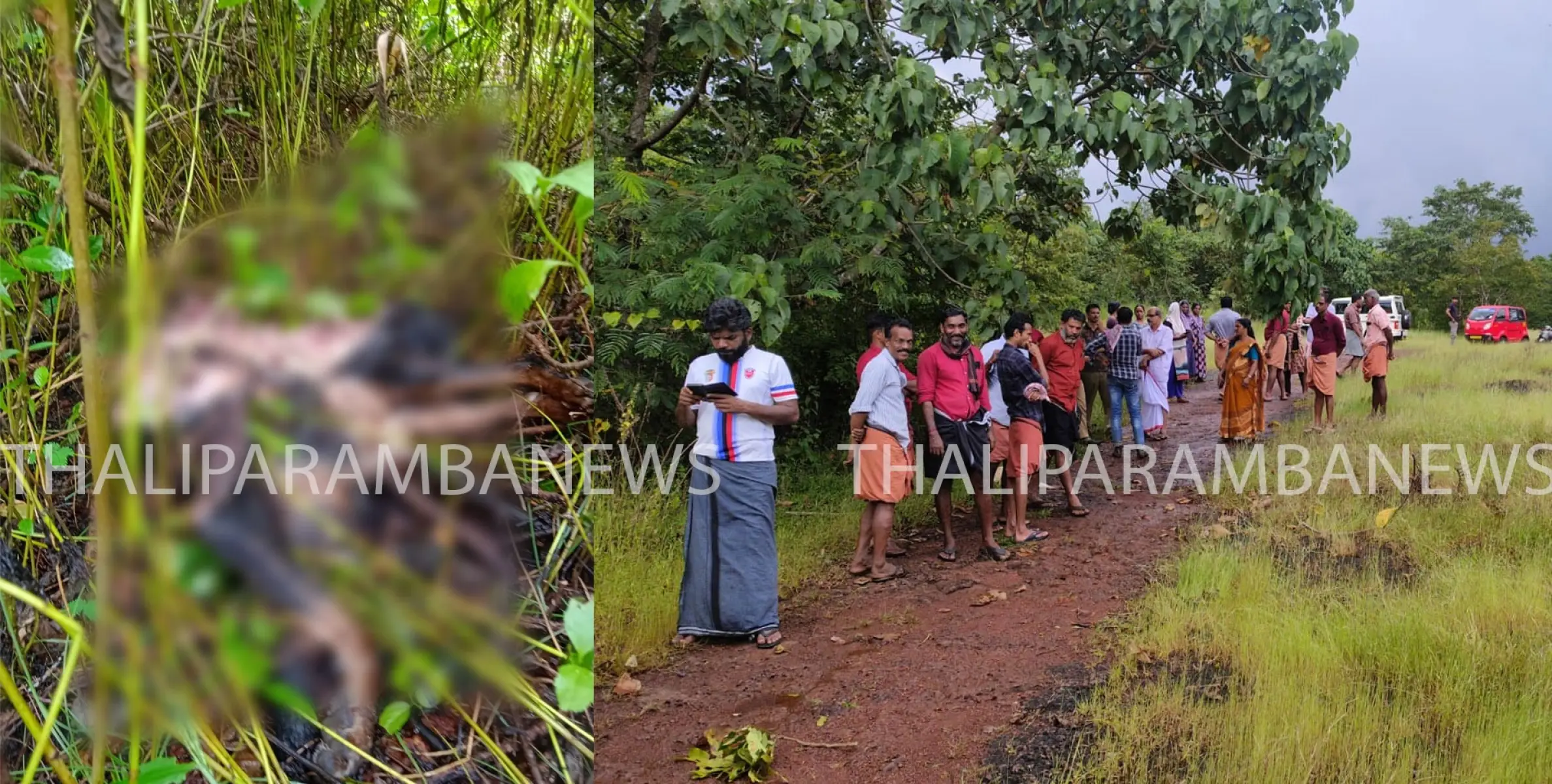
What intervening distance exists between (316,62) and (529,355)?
230mm

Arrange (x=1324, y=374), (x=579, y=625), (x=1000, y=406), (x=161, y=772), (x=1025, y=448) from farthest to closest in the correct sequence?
(x=1025, y=448) → (x=1000, y=406) → (x=1324, y=374) → (x=579, y=625) → (x=161, y=772)

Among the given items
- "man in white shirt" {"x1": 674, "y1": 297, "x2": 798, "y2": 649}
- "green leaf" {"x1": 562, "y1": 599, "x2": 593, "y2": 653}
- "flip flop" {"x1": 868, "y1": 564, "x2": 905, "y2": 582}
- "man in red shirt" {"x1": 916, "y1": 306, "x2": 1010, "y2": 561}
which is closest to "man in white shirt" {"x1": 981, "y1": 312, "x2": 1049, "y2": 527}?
"man in red shirt" {"x1": 916, "y1": 306, "x2": 1010, "y2": 561}

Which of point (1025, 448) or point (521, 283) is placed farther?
point (1025, 448)

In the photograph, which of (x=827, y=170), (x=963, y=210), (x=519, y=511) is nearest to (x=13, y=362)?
(x=519, y=511)

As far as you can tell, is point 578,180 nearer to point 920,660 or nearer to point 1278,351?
point 920,660

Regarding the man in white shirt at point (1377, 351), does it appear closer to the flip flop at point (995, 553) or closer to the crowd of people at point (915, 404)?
the crowd of people at point (915, 404)

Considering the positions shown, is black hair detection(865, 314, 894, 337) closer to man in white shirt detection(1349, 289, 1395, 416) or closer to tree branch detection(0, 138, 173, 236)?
man in white shirt detection(1349, 289, 1395, 416)

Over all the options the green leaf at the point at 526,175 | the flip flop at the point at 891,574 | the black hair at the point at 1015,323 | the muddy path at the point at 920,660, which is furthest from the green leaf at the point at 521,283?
the black hair at the point at 1015,323

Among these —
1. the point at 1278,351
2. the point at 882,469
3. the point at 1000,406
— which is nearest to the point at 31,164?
the point at 882,469

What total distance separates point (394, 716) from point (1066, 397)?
261 centimetres

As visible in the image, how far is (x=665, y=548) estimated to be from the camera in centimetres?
175

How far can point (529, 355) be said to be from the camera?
635 mm

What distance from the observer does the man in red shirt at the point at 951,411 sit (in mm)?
2148

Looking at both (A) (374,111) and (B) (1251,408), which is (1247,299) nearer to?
(B) (1251,408)
